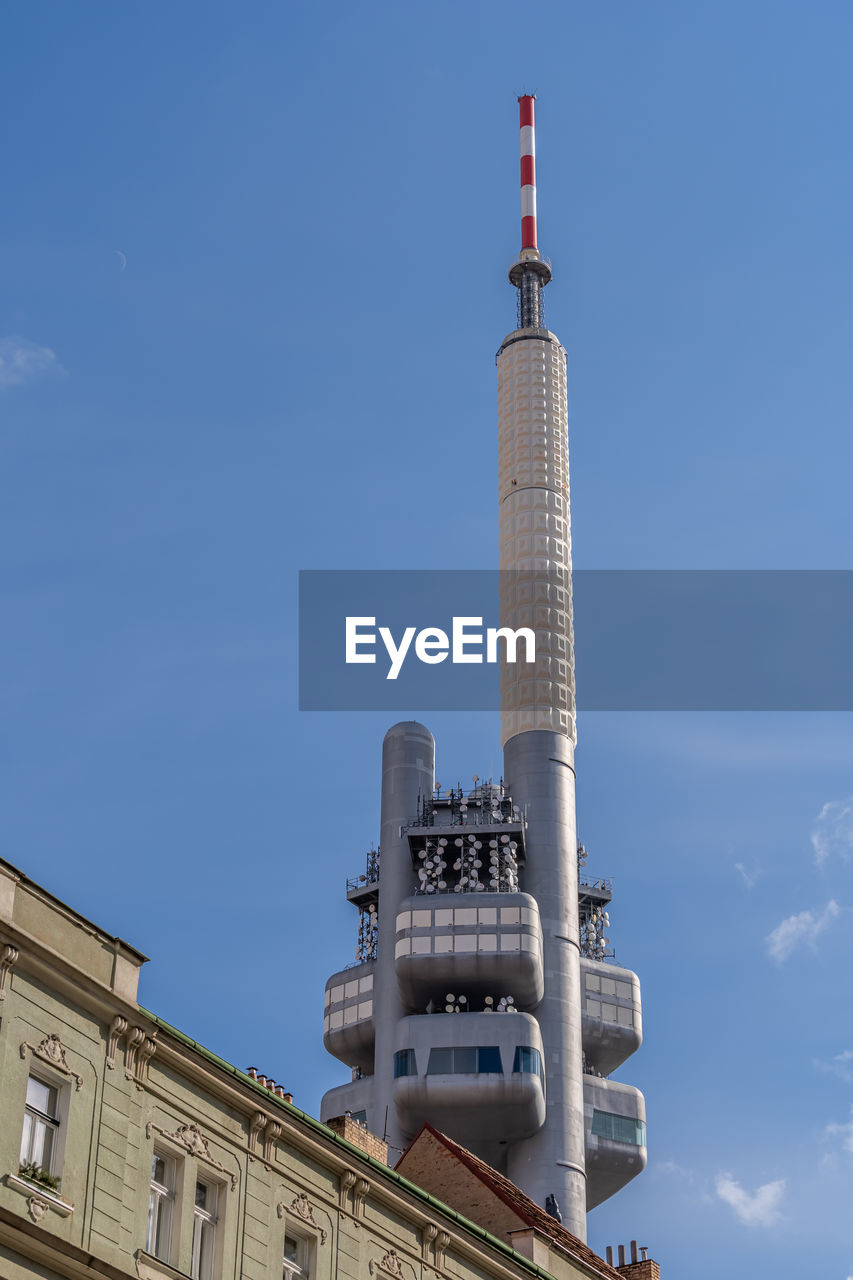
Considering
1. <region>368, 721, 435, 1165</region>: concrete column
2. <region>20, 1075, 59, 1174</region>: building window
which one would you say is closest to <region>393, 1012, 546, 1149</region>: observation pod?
<region>368, 721, 435, 1165</region>: concrete column

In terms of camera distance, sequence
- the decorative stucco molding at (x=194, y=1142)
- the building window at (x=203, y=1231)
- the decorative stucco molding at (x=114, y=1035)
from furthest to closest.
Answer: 1. the building window at (x=203, y=1231)
2. the decorative stucco molding at (x=194, y=1142)
3. the decorative stucco molding at (x=114, y=1035)

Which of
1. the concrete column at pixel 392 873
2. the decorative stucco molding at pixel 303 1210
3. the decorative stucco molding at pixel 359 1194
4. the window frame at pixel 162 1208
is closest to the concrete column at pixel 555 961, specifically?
the concrete column at pixel 392 873

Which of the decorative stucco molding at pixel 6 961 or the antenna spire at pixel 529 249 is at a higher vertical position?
the antenna spire at pixel 529 249

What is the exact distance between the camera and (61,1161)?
108 feet

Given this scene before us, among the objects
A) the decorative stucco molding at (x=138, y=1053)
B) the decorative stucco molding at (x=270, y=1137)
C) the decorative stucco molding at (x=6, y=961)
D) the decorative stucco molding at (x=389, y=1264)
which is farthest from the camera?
the decorative stucco molding at (x=389, y=1264)

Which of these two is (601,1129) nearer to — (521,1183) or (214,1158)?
(521,1183)

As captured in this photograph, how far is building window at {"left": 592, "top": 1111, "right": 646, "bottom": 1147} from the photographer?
137 metres

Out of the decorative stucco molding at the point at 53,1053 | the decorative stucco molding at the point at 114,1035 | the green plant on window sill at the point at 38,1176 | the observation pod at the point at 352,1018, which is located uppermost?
the observation pod at the point at 352,1018

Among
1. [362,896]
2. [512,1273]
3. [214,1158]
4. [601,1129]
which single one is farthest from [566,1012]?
[214,1158]

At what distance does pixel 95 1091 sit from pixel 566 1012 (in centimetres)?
10662

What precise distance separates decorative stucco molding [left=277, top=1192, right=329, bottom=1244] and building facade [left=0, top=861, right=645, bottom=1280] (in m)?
0.04

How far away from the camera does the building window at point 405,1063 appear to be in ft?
432

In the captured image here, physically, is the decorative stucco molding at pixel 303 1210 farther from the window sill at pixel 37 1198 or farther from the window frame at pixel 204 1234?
the window sill at pixel 37 1198

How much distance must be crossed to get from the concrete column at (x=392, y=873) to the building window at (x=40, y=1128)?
327 feet
